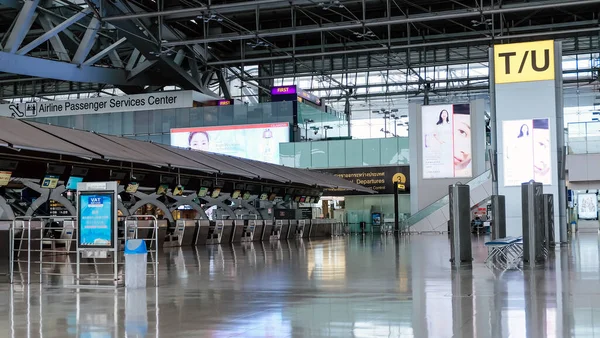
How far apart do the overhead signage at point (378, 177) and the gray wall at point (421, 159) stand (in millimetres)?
1406

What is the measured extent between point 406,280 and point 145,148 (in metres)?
14.7

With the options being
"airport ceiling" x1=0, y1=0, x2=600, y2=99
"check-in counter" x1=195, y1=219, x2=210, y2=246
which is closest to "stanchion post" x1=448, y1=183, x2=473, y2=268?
"check-in counter" x1=195, y1=219, x2=210, y2=246

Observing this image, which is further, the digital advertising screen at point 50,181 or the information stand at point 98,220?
the digital advertising screen at point 50,181

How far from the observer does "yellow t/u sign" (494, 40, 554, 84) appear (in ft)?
81.2

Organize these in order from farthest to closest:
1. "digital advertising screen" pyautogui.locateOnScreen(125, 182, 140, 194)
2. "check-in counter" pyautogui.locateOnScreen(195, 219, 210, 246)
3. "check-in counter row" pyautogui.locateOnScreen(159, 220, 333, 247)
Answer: "check-in counter" pyautogui.locateOnScreen(195, 219, 210, 246) → "check-in counter row" pyautogui.locateOnScreen(159, 220, 333, 247) → "digital advertising screen" pyautogui.locateOnScreen(125, 182, 140, 194)

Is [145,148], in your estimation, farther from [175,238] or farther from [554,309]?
Result: [554,309]

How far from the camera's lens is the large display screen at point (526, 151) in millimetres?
24781

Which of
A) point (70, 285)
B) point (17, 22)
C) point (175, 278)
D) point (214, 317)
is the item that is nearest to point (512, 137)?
point (175, 278)

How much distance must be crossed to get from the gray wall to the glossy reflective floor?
3133cm

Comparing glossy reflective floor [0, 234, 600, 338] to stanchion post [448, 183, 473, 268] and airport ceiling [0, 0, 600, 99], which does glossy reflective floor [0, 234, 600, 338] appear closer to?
stanchion post [448, 183, 473, 268]

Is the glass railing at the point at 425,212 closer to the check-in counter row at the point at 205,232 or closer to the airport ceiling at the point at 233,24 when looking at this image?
the check-in counter row at the point at 205,232

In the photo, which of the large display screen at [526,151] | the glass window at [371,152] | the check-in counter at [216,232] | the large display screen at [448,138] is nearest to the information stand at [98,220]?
the large display screen at [526,151]

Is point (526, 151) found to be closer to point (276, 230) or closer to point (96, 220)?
point (276, 230)

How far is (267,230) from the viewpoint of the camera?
116ft
